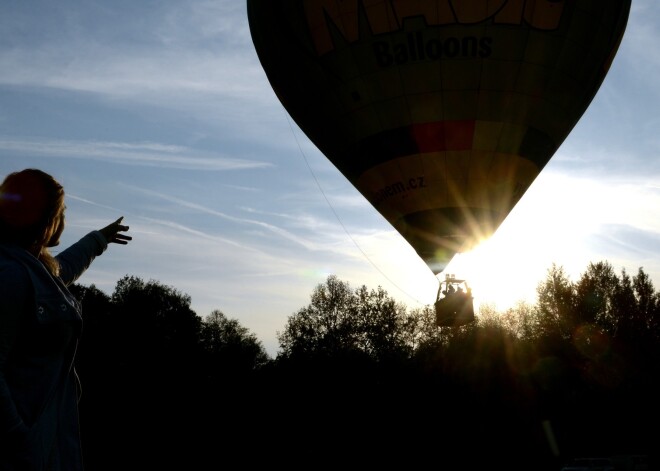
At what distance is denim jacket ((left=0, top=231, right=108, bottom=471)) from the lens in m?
1.97

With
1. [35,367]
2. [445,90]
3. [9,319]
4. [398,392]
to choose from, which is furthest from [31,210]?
[398,392]

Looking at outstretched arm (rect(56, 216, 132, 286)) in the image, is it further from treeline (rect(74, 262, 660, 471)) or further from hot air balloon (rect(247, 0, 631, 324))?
treeline (rect(74, 262, 660, 471))

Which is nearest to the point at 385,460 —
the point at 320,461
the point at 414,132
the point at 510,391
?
the point at 320,461

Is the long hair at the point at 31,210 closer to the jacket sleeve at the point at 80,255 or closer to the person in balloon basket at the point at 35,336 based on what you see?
the person in balloon basket at the point at 35,336

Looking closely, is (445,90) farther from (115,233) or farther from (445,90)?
(115,233)

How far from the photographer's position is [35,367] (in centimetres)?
207

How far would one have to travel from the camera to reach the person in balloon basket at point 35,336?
6.49ft

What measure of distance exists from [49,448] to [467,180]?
16.1 metres

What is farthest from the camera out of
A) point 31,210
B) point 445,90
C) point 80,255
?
point 445,90

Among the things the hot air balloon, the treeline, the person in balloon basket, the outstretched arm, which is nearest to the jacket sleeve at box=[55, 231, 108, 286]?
the outstretched arm

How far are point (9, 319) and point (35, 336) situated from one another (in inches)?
4.2

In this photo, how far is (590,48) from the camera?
17.5m

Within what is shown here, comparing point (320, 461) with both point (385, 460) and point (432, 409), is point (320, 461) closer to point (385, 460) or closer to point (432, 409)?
point (385, 460)

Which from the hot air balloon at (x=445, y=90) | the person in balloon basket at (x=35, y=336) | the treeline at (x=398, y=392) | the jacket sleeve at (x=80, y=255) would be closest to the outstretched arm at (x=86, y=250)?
the jacket sleeve at (x=80, y=255)
